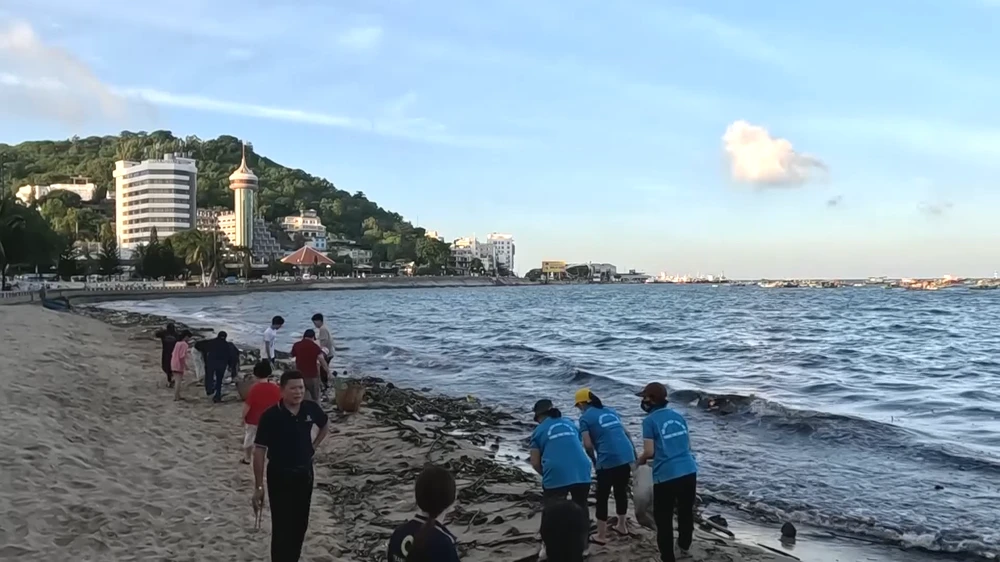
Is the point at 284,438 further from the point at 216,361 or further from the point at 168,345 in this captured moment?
the point at 168,345

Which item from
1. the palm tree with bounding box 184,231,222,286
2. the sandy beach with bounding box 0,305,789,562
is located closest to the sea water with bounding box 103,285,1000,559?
the sandy beach with bounding box 0,305,789,562

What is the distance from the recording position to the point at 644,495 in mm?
7152

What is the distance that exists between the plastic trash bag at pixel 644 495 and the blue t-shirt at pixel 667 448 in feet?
1.03

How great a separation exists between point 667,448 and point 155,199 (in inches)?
6566

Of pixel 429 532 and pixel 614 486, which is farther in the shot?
pixel 614 486

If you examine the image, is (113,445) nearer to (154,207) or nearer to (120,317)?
(120,317)

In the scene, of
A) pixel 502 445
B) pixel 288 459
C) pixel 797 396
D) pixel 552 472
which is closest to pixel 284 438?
pixel 288 459

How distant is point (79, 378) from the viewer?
15.9 m

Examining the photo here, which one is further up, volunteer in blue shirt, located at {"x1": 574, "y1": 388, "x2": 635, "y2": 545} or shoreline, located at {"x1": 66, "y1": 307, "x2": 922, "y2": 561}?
volunteer in blue shirt, located at {"x1": 574, "y1": 388, "x2": 635, "y2": 545}

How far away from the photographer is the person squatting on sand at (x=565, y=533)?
368cm

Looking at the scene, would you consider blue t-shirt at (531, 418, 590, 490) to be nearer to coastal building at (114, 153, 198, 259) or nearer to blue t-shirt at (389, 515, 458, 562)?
blue t-shirt at (389, 515, 458, 562)

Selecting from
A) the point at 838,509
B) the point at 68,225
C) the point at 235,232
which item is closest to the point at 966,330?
the point at 838,509

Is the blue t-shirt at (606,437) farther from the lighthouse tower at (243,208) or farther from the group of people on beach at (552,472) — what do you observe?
the lighthouse tower at (243,208)

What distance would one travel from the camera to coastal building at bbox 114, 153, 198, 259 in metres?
156
